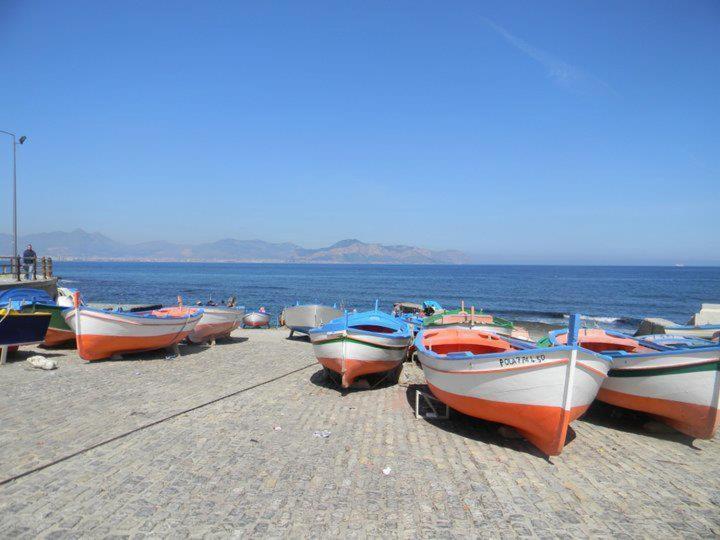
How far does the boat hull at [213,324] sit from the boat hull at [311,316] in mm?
2820

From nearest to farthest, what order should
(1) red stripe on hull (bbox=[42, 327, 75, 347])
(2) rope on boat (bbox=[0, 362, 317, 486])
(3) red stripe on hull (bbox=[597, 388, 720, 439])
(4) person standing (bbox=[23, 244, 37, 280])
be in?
1. (2) rope on boat (bbox=[0, 362, 317, 486])
2. (3) red stripe on hull (bbox=[597, 388, 720, 439])
3. (1) red stripe on hull (bbox=[42, 327, 75, 347])
4. (4) person standing (bbox=[23, 244, 37, 280])

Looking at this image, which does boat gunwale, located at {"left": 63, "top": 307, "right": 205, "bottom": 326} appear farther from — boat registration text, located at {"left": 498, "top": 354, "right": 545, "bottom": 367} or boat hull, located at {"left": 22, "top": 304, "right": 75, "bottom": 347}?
boat registration text, located at {"left": 498, "top": 354, "right": 545, "bottom": 367}

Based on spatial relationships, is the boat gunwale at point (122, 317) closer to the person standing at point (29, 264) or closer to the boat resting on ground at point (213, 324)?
the boat resting on ground at point (213, 324)

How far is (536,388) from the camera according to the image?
23.2ft

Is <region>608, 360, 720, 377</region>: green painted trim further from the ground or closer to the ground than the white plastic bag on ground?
further from the ground

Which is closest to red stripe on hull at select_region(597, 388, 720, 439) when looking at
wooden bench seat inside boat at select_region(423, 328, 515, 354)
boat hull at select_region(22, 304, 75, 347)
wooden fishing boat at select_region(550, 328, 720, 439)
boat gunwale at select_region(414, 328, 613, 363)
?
wooden fishing boat at select_region(550, 328, 720, 439)

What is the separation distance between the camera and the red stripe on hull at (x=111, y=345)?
1322 centimetres

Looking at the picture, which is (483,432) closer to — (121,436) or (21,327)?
(121,436)

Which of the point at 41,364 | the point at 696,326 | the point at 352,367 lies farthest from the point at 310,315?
the point at 696,326

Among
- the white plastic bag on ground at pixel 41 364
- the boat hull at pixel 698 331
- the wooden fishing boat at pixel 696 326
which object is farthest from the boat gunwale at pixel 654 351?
the white plastic bag on ground at pixel 41 364

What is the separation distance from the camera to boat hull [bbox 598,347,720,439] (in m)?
7.81

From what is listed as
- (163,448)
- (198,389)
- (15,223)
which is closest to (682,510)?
(163,448)

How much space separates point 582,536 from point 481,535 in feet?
3.65

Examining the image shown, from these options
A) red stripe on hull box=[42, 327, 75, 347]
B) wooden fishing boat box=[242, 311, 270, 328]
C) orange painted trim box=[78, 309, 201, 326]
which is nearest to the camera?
orange painted trim box=[78, 309, 201, 326]
